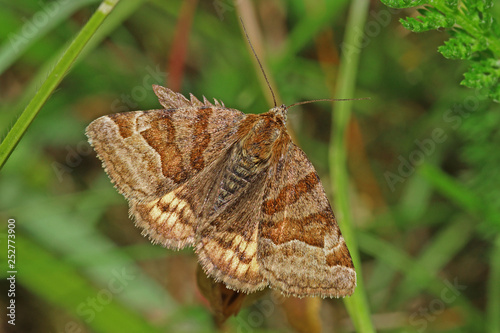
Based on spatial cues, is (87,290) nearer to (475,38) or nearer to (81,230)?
(81,230)

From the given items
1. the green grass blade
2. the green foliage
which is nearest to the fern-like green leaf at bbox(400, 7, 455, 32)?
the green foliage

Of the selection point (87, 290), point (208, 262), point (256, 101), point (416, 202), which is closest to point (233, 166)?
point (208, 262)

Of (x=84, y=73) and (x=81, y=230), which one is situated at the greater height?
(x=84, y=73)

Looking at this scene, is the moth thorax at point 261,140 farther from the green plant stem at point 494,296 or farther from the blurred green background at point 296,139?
the green plant stem at point 494,296

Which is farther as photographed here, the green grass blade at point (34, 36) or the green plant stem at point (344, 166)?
the green grass blade at point (34, 36)

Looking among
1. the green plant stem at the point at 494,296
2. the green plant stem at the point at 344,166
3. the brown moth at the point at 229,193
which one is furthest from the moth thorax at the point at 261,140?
the green plant stem at the point at 494,296

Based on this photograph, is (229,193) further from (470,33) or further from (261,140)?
(470,33)
